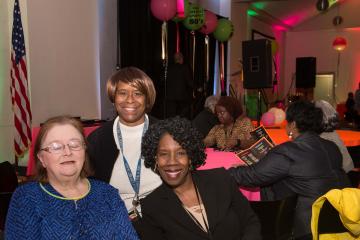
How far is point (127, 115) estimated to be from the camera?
2.03 metres

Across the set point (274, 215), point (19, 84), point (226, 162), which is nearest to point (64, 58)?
point (19, 84)

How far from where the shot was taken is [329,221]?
1612 millimetres

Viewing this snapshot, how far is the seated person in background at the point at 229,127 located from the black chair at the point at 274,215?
2017mm

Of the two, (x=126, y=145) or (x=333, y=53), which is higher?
(x=333, y=53)

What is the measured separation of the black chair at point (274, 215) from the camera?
1824mm

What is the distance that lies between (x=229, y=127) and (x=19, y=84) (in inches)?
101

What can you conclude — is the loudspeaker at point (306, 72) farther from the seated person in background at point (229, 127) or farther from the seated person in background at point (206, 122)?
the seated person in background at point (229, 127)

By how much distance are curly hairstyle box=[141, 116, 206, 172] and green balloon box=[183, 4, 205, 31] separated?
6.10 m

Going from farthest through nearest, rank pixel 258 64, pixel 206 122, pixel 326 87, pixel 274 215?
pixel 326 87 → pixel 258 64 → pixel 206 122 → pixel 274 215

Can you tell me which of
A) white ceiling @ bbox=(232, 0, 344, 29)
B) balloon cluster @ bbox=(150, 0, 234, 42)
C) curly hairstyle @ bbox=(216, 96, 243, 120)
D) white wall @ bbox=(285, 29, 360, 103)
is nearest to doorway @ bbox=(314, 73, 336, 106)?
white wall @ bbox=(285, 29, 360, 103)

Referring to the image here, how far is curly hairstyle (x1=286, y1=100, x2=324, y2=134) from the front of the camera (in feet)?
7.98

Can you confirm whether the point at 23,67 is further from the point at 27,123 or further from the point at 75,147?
the point at 75,147

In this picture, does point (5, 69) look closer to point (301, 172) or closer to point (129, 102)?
point (129, 102)

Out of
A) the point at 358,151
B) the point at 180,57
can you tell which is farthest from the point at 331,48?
the point at 358,151
